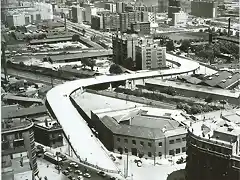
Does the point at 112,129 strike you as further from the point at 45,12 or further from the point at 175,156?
the point at 45,12

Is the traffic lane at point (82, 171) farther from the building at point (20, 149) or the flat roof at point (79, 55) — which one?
the flat roof at point (79, 55)

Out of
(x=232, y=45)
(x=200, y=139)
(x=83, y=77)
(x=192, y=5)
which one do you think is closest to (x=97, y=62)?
(x=83, y=77)

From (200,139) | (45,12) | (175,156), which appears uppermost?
(45,12)

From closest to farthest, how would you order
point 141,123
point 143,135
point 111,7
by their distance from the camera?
point 143,135 → point 141,123 → point 111,7

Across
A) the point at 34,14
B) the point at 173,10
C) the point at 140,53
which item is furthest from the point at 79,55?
the point at 173,10

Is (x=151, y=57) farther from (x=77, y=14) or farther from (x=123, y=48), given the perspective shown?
(x=77, y=14)

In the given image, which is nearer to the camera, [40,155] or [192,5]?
[40,155]
